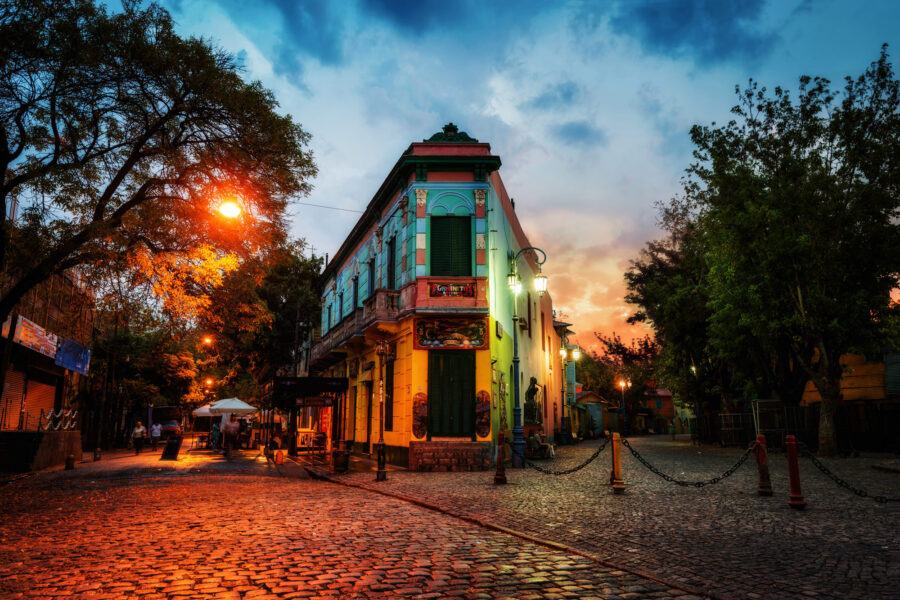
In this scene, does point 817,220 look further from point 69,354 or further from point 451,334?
point 69,354

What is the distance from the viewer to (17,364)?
2039 centimetres

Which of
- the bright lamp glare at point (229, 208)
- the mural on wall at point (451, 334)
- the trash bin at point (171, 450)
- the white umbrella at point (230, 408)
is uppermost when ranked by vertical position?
the bright lamp glare at point (229, 208)

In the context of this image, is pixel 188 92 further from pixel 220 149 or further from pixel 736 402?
pixel 736 402

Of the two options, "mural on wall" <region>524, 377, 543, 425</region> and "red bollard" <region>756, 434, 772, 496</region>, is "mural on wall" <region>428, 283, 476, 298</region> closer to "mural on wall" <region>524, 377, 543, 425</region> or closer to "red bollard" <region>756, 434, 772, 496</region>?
"mural on wall" <region>524, 377, 543, 425</region>

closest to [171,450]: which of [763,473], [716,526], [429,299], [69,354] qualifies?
[69,354]

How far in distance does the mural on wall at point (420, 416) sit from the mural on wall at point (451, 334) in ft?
4.93

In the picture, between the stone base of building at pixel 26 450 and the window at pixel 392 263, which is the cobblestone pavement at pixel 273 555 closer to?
the stone base of building at pixel 26 450

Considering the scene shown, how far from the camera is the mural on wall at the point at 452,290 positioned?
17969 mm

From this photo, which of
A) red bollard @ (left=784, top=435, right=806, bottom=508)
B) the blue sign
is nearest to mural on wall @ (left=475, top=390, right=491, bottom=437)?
red bollard @ (left=784, top=435, right=806, bottom=508)

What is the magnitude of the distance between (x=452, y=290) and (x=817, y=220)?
12091mm

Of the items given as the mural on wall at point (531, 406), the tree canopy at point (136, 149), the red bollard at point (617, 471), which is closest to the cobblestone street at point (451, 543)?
the red bollard at point (617, 471)

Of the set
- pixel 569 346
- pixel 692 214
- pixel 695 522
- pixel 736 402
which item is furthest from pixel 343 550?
pixel 569 346

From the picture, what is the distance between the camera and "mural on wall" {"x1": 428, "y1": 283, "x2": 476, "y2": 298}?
707 inches

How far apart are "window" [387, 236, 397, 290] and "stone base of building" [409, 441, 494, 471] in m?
Answer: 5.86
